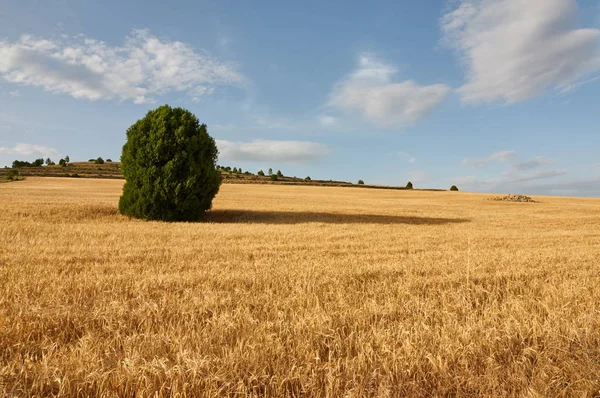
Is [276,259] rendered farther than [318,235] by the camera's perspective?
No

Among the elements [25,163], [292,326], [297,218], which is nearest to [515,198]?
[297,218]

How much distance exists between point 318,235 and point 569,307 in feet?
36.7

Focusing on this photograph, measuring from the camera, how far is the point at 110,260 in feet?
32.0

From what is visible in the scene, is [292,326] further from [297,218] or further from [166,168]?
[297,218]

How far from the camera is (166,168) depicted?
23.5m

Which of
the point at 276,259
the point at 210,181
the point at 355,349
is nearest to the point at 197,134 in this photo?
the point at 210,181

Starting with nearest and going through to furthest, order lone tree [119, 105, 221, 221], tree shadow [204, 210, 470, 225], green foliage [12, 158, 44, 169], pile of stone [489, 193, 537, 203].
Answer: lone tree [119, 105, 221, 221] → tree shadow [204, 210, 470, 225] → pile of stone [489, 193, 537, 203] → green foliage [12, 158, 44, 169]

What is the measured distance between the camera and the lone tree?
23438 millimetres

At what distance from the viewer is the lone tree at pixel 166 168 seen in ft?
76.9

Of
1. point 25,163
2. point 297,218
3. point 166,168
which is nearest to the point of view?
point 166,168

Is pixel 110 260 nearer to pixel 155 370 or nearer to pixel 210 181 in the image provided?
pixel 155 370

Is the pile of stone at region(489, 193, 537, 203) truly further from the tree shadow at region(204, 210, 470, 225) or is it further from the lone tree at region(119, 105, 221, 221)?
the lone tree at region(119, 105, 221, 221)

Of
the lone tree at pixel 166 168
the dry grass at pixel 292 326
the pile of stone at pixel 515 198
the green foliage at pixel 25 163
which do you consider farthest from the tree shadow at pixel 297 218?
the green foliage at pixel 25 163

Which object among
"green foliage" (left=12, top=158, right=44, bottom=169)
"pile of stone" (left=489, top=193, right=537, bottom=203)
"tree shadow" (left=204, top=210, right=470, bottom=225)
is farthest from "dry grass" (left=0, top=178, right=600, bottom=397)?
"green foliage" (left=12, top=158, right=44, bottom=169)
